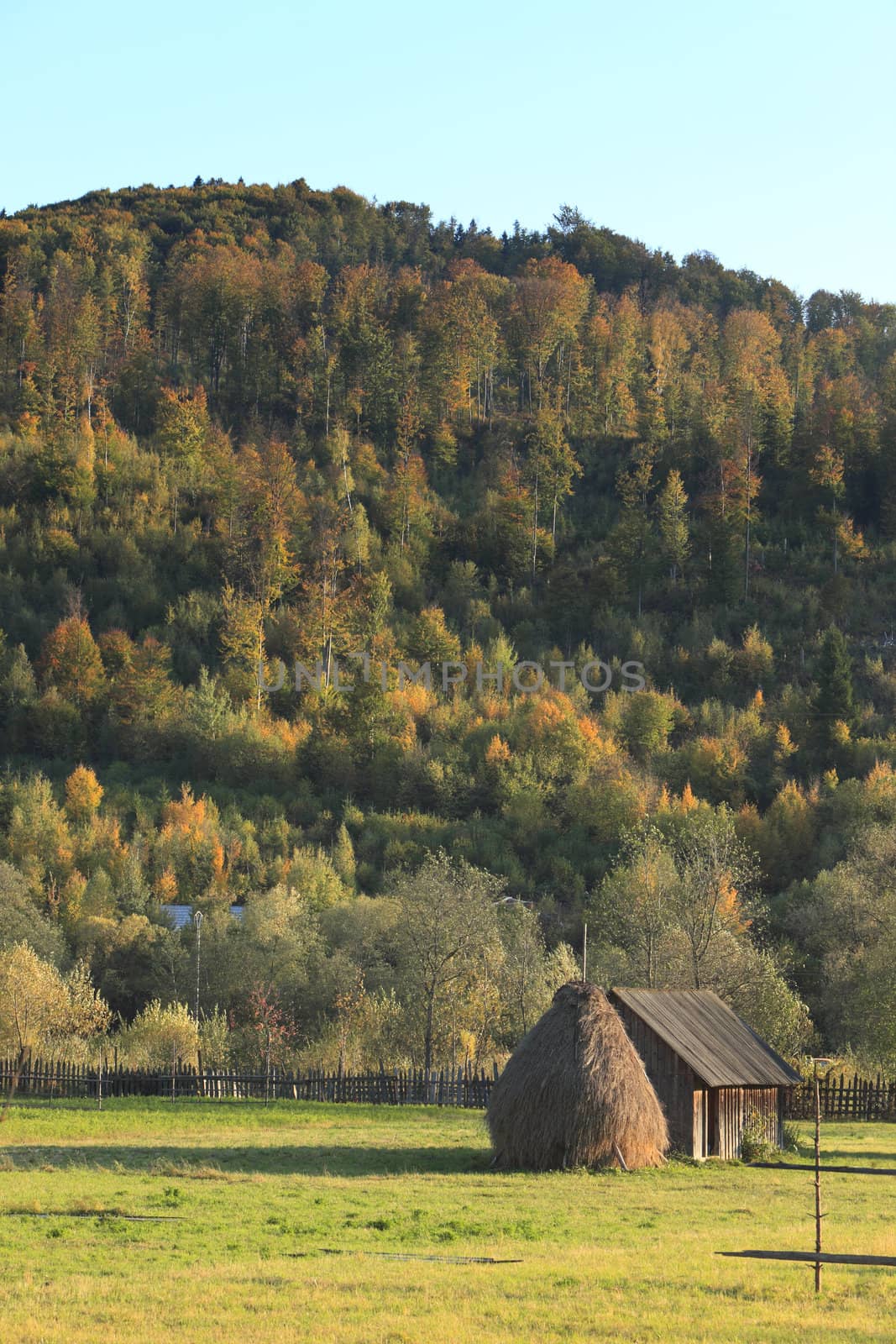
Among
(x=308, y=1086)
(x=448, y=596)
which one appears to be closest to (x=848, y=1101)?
(x=308, y=1086)

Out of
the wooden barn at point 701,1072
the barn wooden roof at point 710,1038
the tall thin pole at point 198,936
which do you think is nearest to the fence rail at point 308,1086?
the barn wooden roof at point 710,1038

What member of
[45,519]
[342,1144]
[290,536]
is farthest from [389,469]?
[342,1144]

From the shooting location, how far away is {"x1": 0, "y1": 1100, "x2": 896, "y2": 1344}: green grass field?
1477 centimetres

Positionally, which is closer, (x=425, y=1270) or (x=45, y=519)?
(x=425, y=1270)

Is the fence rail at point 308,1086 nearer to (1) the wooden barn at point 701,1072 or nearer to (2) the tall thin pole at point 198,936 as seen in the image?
(1) the wooden barn at point 701,1072

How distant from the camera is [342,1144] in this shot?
104 feet

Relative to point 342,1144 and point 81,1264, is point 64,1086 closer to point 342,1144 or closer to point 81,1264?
point 342,1144

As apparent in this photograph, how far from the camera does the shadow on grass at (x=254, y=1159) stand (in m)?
27.5

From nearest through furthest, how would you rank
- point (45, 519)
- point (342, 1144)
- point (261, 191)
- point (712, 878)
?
point (342, 1144) < point (712, 878) < point (45, 519) < point (261, 191)

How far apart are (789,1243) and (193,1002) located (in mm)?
45948

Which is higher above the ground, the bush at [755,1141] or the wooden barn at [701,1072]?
the wooden barn at [701,1072]

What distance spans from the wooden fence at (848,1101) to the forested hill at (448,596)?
262 centimetres

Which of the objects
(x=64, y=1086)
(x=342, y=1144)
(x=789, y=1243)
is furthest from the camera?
(x=64, y=1086)

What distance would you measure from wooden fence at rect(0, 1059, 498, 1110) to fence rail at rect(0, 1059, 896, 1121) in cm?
2
